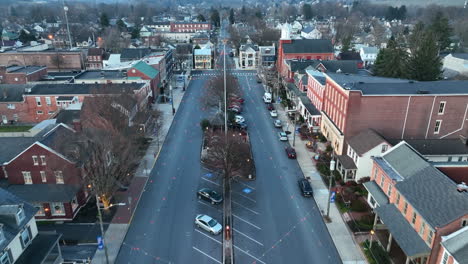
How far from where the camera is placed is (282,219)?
34.8m

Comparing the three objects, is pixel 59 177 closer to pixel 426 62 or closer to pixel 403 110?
pixel 403 110

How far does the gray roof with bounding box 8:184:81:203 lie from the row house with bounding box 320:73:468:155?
34.5 metres

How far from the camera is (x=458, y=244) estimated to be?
22.7 metres

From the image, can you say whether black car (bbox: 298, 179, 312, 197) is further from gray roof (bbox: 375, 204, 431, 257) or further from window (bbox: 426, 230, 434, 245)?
window (bbox: 426, 230, 434, 245)

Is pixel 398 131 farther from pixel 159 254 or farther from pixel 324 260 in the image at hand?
pixel 159 254

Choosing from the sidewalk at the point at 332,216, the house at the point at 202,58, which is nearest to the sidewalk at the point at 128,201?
the sidewalk at the point at 332,216

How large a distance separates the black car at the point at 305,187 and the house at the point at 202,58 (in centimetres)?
8017

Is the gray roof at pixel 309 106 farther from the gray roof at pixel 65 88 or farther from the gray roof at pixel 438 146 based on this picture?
the gray roof at pixel 65 88

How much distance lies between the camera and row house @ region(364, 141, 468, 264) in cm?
2439

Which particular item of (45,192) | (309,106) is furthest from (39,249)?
(309,106)

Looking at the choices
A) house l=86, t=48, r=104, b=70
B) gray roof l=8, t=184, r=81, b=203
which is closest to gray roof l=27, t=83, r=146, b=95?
gray roof l=8, t=184, r=81, b=203

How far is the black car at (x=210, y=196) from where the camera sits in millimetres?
37312

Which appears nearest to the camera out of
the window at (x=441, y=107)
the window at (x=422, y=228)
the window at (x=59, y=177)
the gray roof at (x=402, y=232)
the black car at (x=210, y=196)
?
the gray roof at (x=402, y=232)

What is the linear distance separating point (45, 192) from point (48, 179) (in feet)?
5.42
